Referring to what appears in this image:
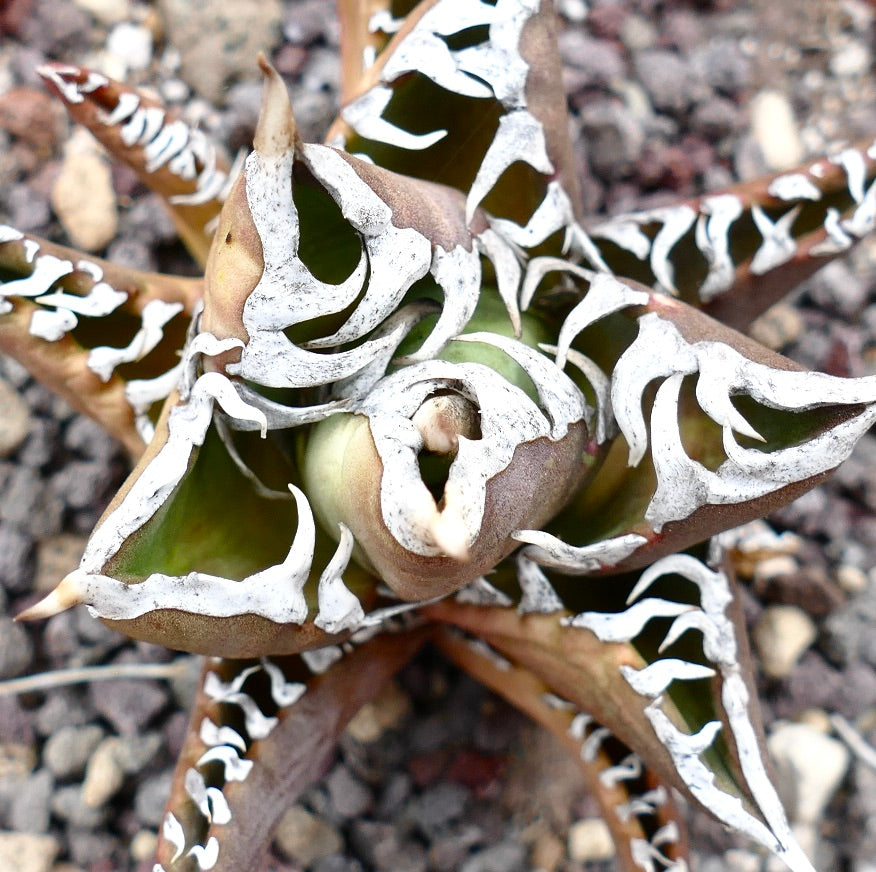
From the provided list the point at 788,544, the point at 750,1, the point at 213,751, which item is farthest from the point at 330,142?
the point at 750,1

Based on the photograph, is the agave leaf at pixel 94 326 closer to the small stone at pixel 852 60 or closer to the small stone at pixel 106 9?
the small stone at pixel 106 9

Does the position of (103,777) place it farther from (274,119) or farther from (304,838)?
(274,119)

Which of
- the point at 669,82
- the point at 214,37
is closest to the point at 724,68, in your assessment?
the point at 669,82

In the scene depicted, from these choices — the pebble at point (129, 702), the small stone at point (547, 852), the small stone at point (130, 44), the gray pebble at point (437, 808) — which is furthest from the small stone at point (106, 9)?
the small stone at point (547, 852)

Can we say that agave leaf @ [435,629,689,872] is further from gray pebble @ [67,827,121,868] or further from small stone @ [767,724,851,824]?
gray pebble @ [67,827,121,868]

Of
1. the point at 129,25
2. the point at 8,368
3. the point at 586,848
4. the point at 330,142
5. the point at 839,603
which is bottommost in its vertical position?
the point at 586,848

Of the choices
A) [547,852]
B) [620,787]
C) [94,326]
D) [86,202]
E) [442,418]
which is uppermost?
[442,418]

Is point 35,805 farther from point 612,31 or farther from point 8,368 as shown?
point 612,31
